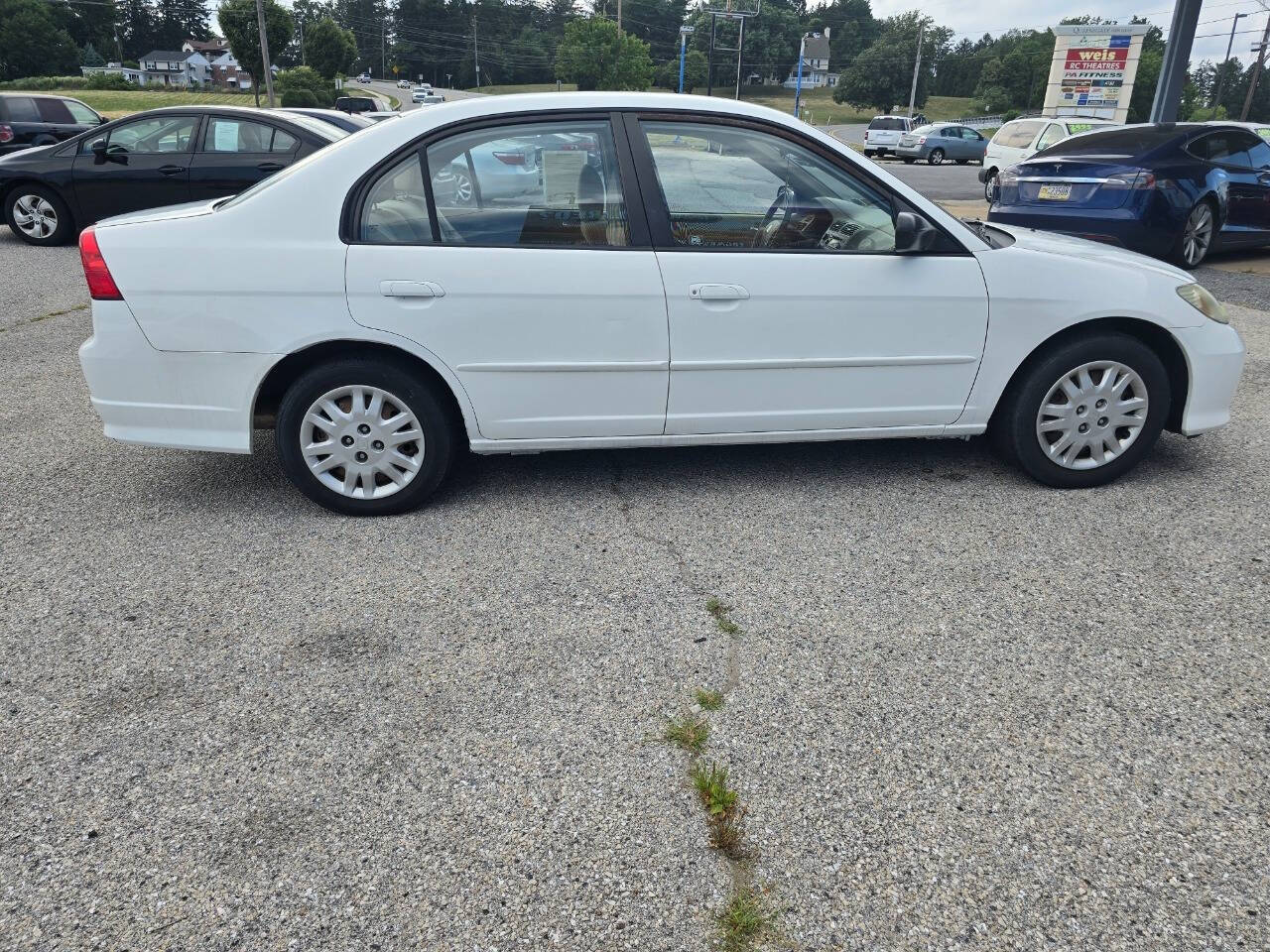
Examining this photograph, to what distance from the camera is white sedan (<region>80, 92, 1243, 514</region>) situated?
3668mm

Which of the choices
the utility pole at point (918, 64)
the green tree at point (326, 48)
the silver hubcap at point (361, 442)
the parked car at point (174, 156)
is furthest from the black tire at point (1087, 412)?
the green tree at point (326, 48)

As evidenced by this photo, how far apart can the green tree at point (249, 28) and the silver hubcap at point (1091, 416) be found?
54.2 meters

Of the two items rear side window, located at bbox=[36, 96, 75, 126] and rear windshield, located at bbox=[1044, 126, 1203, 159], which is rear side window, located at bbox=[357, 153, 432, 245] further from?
rear side window, located at bbox=[36, 96, 75, 126]

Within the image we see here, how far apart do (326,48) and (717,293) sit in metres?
78.0

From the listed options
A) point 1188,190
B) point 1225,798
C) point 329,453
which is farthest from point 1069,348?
point 1188,190

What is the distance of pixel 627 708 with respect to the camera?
273cm

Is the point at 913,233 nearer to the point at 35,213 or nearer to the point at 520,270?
the point at 520,270

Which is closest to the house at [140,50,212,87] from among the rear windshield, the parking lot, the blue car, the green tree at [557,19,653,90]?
the green tree at [557,19,653,90]

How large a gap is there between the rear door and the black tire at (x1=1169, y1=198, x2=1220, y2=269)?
362 inches

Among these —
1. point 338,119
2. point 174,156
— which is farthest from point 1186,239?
point 174,156

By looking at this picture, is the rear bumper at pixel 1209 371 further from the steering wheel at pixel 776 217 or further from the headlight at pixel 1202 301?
the steering wheel at pixel 776 217

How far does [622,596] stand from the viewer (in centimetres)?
335

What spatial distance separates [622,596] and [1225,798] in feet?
6.05

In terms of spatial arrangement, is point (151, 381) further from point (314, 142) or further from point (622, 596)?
point (314, 142)
